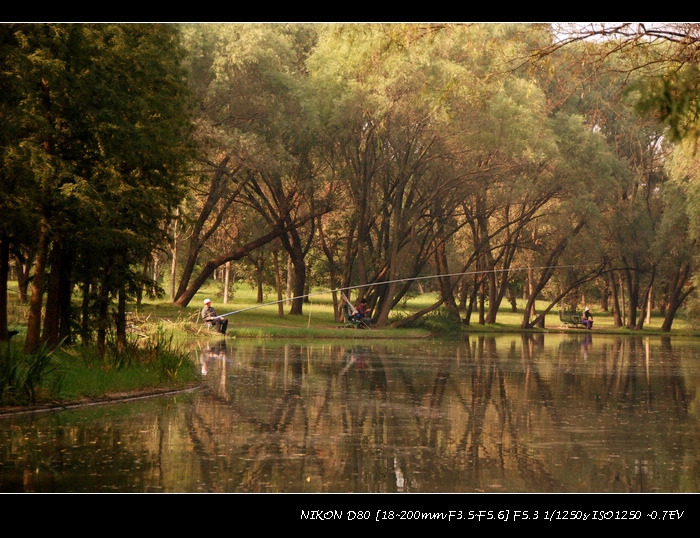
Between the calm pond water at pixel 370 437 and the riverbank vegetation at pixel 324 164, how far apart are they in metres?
2.40

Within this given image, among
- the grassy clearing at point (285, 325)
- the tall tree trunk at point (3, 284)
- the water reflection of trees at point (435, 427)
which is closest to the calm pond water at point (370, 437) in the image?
the water reflection of trees at point (435, 427)

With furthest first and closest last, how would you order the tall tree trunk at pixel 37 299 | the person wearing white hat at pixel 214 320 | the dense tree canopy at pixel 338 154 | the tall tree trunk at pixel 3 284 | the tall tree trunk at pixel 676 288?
the tall tree trunk at pixel 676 288, the person wearing white hat at pixel 214 320, the tall tree trunk at pixel 3 284, the tall tree trunk at pixel 37 299, the dense tree canopy at pixel 338 154

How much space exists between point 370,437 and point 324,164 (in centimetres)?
3882

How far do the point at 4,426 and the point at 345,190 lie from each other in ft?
138

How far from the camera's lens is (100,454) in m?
11.1

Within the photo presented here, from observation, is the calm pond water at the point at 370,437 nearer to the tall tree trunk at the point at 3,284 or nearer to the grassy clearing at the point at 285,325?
the tall tree trunk at the point at 3,284

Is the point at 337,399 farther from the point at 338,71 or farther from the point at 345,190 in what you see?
the point at 345,190

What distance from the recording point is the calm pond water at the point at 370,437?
9.91m

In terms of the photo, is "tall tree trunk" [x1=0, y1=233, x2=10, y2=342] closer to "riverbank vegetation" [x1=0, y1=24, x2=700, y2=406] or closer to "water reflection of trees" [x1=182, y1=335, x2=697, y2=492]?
"riverbank vegetation" [x1=0, y1=24, x2=700, y2=406]

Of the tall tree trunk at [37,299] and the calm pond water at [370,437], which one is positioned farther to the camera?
the tall tree trunk at [37,299]

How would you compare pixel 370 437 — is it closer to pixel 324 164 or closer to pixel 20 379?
pixel 20 379

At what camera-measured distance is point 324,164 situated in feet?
168

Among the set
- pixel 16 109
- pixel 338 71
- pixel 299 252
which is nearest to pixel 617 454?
pixel 16 109

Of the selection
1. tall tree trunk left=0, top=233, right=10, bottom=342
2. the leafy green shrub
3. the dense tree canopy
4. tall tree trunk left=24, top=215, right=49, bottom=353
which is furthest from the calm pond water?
tall tree trunk left=0, top=233, right=10, bottom=342
